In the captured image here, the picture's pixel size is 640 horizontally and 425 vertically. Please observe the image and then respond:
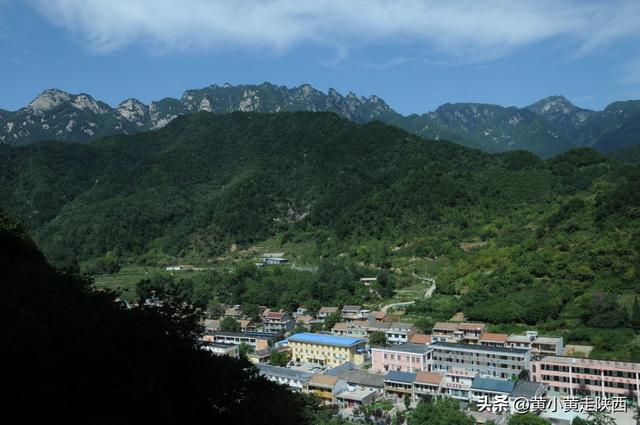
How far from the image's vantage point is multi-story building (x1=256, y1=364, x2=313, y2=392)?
30.4 m

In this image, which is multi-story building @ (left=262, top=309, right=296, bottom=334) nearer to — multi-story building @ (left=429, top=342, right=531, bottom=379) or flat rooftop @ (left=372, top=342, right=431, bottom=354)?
flat rooftop @ (left=372, top=342, right=431, bottom=354)

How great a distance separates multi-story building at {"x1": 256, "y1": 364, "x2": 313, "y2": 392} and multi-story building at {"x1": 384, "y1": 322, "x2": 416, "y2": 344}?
763 cm

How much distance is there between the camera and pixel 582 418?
22781mm

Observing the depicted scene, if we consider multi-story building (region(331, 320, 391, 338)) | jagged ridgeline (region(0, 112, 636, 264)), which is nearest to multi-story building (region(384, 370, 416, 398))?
multi-story building (region(331, 320, 391, 338))

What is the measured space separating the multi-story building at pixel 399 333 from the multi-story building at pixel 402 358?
2.53 metres

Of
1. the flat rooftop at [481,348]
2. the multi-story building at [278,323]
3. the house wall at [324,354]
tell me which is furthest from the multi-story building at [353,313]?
the flat rooftop at [481,348]

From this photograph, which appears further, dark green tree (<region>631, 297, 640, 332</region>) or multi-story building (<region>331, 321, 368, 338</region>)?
multi-story building (<region>331, 321, 368, 338</region>)

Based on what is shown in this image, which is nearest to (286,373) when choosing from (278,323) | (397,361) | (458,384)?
(397,361)

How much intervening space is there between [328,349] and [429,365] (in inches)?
280

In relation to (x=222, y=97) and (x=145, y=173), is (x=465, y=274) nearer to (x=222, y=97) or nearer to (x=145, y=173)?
(x=145, y=173)

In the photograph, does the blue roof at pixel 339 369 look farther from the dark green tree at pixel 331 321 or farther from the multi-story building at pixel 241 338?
the multi-story building at pixel 241 338

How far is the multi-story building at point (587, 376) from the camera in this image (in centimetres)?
2588

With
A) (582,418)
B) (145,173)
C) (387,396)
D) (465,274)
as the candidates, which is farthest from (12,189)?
(582,418)

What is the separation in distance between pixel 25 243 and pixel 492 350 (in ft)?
79.6
